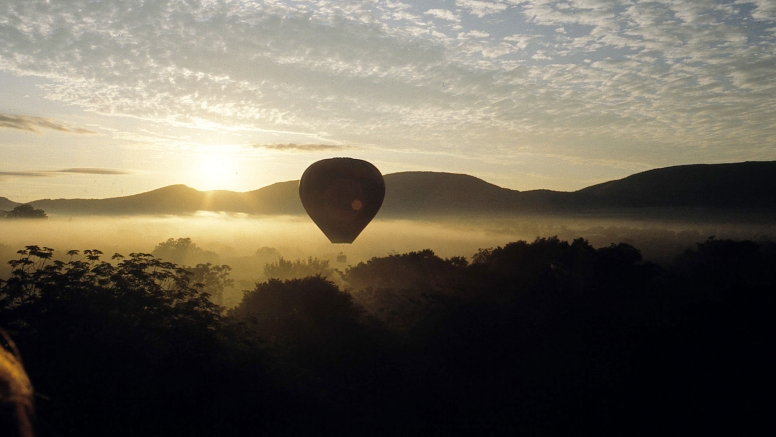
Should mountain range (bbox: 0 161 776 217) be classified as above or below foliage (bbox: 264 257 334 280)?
above

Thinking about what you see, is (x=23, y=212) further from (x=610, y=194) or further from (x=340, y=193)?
(x=610, y=194)

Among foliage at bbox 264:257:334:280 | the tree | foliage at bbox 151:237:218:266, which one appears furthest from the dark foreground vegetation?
the tree

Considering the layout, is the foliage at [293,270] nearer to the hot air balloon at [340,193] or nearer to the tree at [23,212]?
the hot air balloon at [340,193]

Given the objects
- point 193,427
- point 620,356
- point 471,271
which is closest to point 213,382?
point 193,427

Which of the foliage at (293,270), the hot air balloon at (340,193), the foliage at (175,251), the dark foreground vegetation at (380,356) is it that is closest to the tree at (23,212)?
the foliage at (175,251)

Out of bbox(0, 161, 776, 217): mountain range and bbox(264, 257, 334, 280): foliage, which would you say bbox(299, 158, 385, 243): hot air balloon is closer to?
bbox(264, 257, 334, 280): foliage
